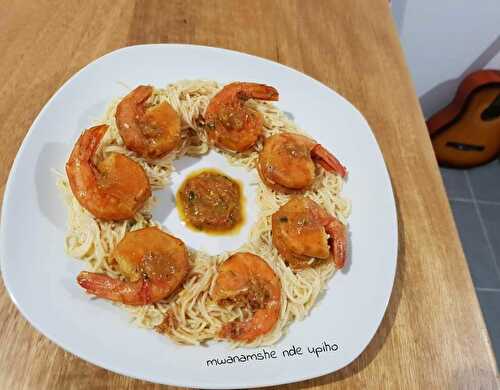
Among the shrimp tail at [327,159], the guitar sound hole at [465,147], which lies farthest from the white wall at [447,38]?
the shrimp tail at [327,159]

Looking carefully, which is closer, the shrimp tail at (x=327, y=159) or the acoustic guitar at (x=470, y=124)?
the shrimp tail at (x=327, y=159)

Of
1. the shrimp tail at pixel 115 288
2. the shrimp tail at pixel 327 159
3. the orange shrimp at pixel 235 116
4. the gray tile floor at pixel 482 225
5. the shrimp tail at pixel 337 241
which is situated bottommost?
the gray tile floor at pixel 482 225

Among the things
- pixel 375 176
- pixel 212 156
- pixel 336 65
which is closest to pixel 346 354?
pixel 375 176

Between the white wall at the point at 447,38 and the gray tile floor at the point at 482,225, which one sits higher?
the white wall at the point at 447,38

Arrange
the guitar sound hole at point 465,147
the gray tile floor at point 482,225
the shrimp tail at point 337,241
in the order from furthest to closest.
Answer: the guitar sound hole at point 465,147
the gray tile floor at point 482,225
the shrimp tail at point 337,241

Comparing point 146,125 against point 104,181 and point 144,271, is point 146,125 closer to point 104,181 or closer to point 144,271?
point 104,181

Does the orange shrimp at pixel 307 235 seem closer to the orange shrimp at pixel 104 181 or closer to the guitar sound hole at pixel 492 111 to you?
the orange shrimp at pixel 104 181

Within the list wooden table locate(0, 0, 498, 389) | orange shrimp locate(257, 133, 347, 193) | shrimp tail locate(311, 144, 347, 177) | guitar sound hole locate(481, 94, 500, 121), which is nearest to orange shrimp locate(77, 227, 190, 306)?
wooden table locate(0, 0, 498, 389)
